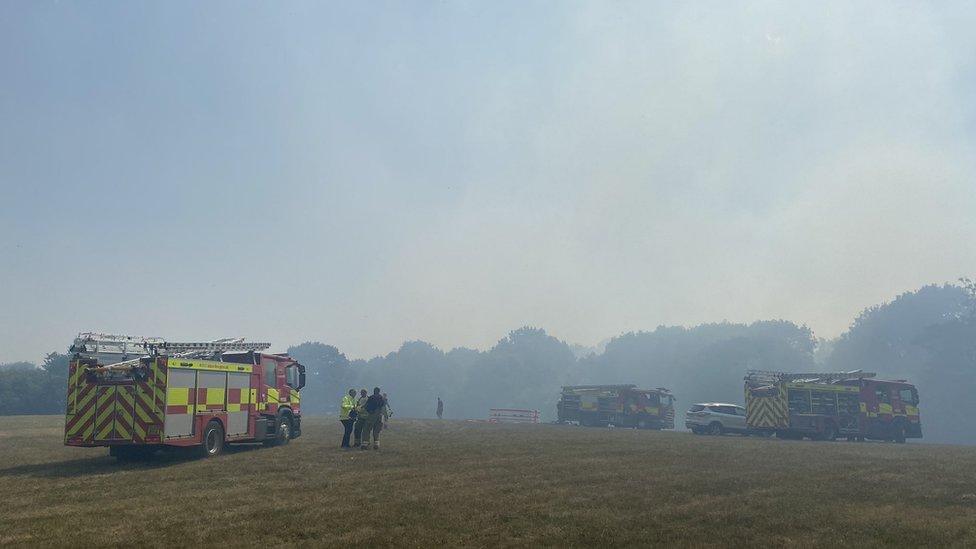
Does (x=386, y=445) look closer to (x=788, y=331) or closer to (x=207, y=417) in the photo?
(x=207, y=417)

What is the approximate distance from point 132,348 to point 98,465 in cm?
355

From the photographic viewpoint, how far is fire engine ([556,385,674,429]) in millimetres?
44188

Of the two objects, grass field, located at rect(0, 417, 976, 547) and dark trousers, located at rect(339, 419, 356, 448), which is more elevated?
dark trousers, located at rect(339, 419, 356, 448)

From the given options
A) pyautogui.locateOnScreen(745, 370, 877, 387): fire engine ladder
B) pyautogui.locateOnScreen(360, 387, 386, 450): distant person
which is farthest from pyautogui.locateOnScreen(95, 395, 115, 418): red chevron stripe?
pyautogui.locateOnScreen(745, 370, 877, 387): fire engine ladder

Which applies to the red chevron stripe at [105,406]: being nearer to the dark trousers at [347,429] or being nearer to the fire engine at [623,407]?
the dark trousers at [347,429]

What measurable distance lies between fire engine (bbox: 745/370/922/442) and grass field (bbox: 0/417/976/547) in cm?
1252

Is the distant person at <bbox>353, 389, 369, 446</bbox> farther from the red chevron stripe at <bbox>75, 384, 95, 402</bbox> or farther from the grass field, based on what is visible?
the red chevron stripe at <bbox>75, 384, 95, 402</bbox>

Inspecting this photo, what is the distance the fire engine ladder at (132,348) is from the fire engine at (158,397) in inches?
1.0

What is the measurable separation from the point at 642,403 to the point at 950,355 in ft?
149

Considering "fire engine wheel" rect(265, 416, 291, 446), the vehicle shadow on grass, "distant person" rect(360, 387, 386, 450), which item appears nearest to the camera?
the vehicle shadow on grass

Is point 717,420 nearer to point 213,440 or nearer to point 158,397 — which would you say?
point 213,440

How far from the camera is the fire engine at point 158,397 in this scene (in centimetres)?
1609

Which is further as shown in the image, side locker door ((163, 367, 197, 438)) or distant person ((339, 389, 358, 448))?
distant person ((339, 389, 358, 448))

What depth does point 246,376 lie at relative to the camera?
20.1 meters
